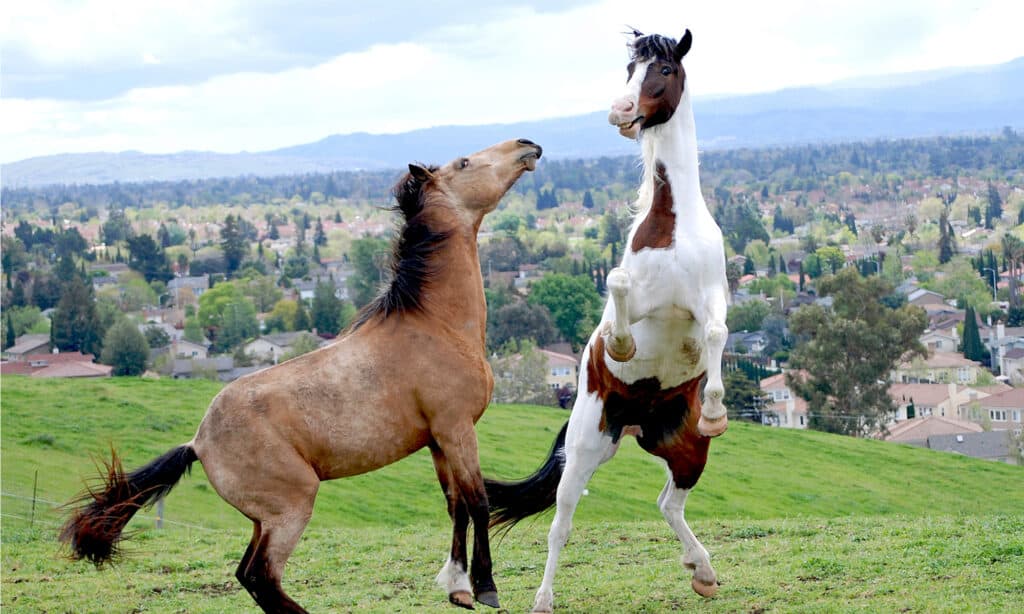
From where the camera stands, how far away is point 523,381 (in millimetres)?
52188

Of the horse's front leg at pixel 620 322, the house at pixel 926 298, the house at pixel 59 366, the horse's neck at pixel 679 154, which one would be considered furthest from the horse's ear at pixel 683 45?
the house at pixel 926 298

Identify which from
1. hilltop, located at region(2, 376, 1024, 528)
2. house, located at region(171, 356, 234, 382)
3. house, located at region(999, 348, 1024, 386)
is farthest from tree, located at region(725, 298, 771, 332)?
hilltop, located at region(2, 376, 1024, 528)

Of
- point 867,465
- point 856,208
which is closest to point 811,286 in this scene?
point 867,465

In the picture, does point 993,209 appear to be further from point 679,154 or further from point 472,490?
point 472,490

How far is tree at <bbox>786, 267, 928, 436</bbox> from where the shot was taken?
44.4 metres

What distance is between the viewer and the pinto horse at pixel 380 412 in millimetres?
5582

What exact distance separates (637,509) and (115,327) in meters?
49.6

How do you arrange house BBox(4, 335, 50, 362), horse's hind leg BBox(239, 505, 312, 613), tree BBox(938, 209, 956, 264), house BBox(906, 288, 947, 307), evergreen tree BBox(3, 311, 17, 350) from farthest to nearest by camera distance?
tree BBox(938, 209, 956, 264) → house BBox(906, 288, 947, 307) → evergreen tree BBox(3, 311, 17, 350) → house BBox(4, 335, 50, 362) → horse's hind leg BBox(239, 505, 312, 613)

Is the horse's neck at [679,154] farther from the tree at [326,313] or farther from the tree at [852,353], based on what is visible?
the tree at [326,313]

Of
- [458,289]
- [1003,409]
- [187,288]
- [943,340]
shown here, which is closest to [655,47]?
[458,289]

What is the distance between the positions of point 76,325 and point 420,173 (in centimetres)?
7169

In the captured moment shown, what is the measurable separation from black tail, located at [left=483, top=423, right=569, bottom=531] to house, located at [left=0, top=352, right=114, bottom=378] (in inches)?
2018

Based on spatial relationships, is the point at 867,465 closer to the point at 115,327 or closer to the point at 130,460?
the point at 130,460

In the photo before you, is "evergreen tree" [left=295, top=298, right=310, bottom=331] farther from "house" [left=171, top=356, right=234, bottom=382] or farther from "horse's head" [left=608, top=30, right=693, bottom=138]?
"horse's head" [left=608, top=30, right=693, bottom=138]
